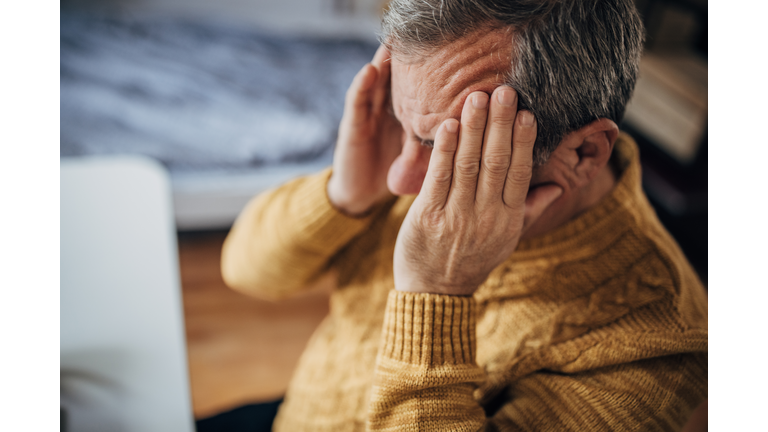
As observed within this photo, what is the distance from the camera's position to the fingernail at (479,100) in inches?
22.0

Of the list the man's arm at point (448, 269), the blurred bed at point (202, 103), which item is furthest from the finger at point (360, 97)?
the blurred bed at point (202, 103)

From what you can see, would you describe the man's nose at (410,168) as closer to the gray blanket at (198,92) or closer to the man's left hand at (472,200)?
the man's left hand at (472,200)

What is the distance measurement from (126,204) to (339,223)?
437 millimetres

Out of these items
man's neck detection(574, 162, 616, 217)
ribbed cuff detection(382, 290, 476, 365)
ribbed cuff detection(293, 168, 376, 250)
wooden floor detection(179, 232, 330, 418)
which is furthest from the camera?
wooden floor detection(179, 232, 330, 418)

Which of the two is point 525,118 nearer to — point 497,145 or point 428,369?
point 497,145

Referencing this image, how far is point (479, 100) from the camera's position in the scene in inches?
22.1

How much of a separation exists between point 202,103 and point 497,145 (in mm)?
1716

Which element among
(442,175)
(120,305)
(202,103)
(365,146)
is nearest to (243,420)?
(120,305)

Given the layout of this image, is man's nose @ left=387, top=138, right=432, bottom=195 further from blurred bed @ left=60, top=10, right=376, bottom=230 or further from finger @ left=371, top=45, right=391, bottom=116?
blurred bed @ left=60, top=10, right=376, bottom=230

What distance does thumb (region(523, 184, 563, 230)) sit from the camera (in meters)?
0.68

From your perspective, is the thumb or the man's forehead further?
the thumb

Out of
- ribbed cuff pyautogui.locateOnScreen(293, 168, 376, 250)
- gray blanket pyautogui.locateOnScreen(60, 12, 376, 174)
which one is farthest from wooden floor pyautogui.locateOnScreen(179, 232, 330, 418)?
ribbed cuff pyautogui.locateOnScreen(293, 168, 376, 250)
